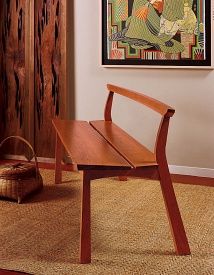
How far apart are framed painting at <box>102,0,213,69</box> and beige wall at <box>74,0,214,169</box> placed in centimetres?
8

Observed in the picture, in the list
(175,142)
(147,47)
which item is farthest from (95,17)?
(175,142)

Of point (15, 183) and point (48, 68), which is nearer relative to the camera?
point (15, 183)

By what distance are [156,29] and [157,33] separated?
33mm

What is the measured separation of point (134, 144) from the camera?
3.00 meters

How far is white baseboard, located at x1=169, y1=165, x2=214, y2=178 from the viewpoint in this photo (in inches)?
160

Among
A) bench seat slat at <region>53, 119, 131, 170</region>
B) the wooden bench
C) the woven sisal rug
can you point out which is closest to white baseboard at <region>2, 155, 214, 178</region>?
the woven sisal rug

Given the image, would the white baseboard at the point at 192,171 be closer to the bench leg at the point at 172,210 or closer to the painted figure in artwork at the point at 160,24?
the painted figure in artwork at the point at 160,24

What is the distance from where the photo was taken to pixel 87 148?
2.78 m

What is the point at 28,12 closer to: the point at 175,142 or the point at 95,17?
the point at 95,17

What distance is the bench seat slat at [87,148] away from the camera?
243cm

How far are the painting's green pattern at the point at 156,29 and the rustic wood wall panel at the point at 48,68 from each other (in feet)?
1.51

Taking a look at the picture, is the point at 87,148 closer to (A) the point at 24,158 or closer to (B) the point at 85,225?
(B) the point at 85,225

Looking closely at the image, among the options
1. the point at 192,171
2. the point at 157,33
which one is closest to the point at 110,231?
the point at 192,171

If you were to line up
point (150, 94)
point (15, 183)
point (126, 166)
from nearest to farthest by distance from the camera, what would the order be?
point (126, 166), point (15, 183), point (150, 94)
